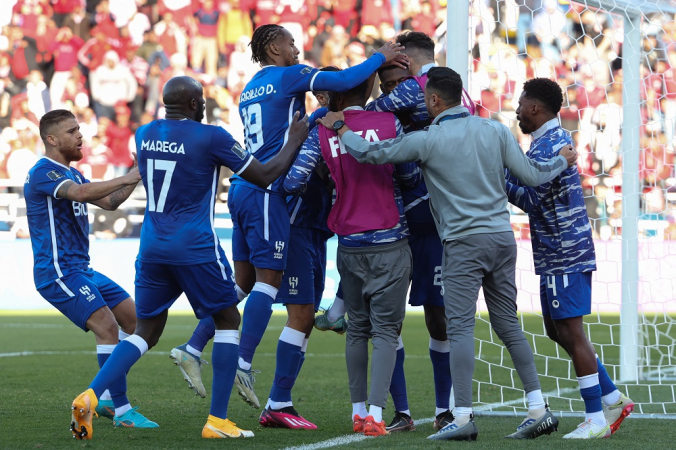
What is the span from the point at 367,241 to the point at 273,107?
1.05 meters

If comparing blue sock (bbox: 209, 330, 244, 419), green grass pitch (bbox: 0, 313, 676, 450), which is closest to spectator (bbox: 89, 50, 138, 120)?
green grass pitch (bbox: 0, 313, 676, 450)

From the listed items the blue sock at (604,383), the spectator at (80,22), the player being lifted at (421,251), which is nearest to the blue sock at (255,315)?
the player being lifted at (421,251)

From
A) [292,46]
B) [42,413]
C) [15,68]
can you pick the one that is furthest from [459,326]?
[15,68]

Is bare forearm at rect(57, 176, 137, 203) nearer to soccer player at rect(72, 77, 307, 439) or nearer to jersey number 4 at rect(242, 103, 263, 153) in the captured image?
soccer player at rect(72, 77, 307, 439)

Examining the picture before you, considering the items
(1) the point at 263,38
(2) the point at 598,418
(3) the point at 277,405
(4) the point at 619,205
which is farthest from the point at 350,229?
(4) the point at 619,205

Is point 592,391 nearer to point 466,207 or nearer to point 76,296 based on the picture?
point 466,207

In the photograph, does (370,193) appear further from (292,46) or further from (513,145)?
(292,46)

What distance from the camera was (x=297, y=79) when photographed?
509 cm

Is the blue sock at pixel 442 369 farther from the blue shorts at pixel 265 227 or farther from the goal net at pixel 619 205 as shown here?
the blue shorts at pixel 265 227

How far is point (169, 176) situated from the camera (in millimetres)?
4543

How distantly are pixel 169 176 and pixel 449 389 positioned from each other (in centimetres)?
201

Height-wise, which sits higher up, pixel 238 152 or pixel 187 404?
pixel 238 152

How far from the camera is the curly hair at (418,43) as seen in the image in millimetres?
5148

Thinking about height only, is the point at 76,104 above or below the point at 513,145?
above
